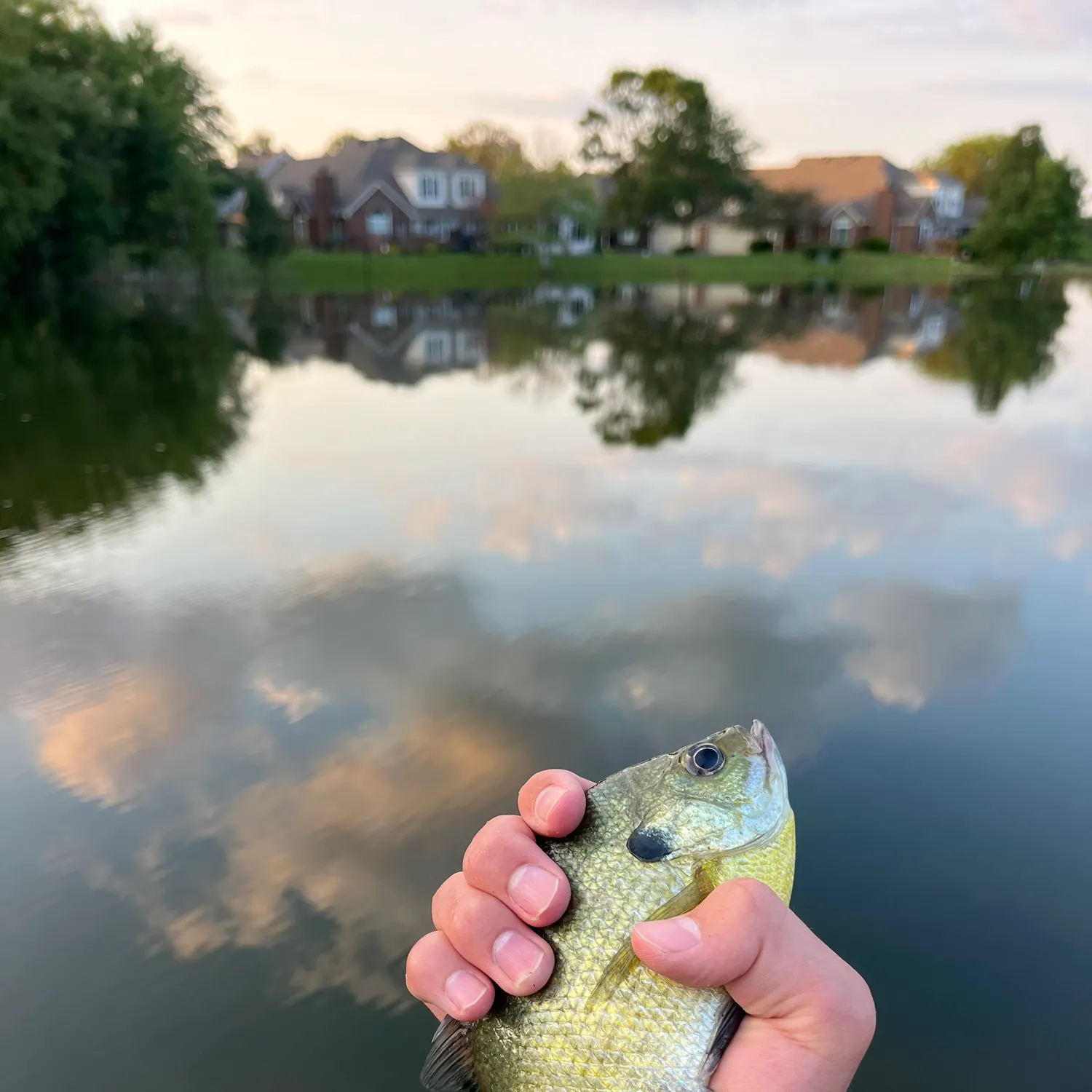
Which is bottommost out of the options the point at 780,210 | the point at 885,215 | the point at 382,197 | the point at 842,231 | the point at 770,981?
the point at 770,981

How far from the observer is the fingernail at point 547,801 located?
1.80 meters

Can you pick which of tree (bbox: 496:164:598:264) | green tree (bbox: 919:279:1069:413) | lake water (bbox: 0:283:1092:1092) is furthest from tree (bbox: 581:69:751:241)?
lake water (bbox: 0:283:1092:1092)

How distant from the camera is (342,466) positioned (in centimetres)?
1173

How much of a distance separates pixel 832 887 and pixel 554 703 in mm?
2218

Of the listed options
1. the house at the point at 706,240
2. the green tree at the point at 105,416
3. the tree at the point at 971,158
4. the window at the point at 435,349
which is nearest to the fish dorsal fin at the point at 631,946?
the green tree at the point at 105,416

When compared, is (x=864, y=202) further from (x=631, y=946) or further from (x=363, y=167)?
(x=631, y=946)

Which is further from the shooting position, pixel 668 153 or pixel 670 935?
pixel 668 153

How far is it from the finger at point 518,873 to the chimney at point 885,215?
280 feet

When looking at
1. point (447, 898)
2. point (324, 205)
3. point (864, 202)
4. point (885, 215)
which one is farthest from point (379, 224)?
point (447, 898)

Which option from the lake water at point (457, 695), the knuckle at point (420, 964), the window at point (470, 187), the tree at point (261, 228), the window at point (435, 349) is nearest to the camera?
the knuckle at point (420, 964)

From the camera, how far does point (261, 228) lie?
1750 inches

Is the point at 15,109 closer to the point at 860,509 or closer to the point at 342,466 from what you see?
the point at 342,466

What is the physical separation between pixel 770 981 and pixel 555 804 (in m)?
0.54

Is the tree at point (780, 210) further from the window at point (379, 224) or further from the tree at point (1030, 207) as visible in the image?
the window at point (379, 224)
